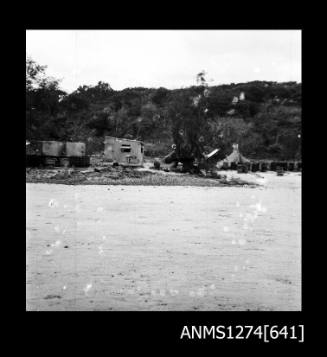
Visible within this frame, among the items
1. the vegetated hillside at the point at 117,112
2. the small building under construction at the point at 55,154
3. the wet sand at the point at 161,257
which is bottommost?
the wet sand at the point at 161,257

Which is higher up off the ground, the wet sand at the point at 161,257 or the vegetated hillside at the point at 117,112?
the vegetated hillside at the point at 117,112

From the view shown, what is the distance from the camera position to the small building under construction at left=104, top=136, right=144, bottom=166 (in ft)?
108

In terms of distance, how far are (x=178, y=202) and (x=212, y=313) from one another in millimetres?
12273

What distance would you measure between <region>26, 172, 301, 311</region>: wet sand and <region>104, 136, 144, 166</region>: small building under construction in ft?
58.2

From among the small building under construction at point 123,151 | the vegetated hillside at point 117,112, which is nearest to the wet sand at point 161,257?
the vegetated hillside at point 117,112

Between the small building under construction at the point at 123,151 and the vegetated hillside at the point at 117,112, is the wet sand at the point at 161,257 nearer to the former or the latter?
the vegetated hillside at the point at 117,112

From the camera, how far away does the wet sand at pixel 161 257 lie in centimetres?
525

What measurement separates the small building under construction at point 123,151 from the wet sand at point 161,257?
699 inches

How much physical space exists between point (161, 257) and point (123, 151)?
2591 centimetres

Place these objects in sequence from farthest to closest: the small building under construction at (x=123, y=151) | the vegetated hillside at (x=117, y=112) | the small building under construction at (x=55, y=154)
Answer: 1. the small building under construction at (x=123, y=151)
2. the small building under construction at (x=55, y=154)
3. the vegetated hillside at (x=117, y=112)

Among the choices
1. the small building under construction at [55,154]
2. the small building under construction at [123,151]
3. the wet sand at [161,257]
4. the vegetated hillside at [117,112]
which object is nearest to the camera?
the wet sand at [161,257]

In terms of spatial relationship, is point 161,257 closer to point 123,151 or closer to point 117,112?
point 123,151

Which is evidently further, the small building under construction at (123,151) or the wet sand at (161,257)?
the small building under construction at (123,151)
